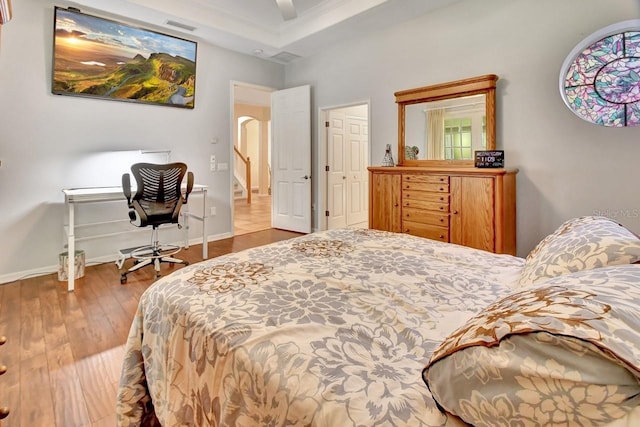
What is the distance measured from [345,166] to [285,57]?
1.98 m

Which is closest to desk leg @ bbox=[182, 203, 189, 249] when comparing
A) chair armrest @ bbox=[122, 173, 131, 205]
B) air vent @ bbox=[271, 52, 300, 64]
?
chair armrest @ bbox=[122, 173, 131, 205]

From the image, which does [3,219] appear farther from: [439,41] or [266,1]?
[439,41]

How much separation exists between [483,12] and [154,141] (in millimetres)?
4065

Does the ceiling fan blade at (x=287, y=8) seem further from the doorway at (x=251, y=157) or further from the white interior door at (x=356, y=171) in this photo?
the doorway at (x=251, y=157)

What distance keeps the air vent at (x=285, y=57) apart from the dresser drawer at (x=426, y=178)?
9.51 feet

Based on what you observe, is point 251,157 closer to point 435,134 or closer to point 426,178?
point 435,134

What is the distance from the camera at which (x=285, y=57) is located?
17.6 feet

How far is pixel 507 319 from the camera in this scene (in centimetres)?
65

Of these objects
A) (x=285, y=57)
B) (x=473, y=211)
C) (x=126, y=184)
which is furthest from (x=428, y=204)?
(x=285, y=57)

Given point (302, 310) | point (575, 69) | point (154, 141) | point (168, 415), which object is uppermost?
point (575, 69)

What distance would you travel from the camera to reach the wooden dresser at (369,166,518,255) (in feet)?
10.1

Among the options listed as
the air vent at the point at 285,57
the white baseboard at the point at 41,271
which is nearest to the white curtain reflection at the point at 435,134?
the air vent at the point at 285,57

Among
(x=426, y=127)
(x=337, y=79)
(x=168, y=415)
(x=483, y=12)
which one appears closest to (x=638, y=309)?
(x=168, y=415)

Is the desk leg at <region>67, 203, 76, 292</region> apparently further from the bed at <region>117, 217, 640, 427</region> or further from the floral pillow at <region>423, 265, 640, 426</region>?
the floral pillow at <region>423, 265, 640, 426</region>
